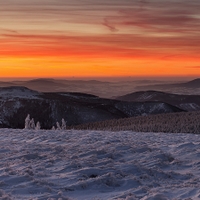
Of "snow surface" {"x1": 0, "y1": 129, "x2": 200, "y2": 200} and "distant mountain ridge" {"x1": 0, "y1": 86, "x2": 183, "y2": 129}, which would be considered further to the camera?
Result: "distant mountain ridge" {"x1": 0, "y1": 86, "x2": 183, "y2": 129}

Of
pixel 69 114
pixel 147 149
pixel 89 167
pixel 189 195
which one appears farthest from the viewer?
pixel 69 114

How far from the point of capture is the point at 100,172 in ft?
38.4

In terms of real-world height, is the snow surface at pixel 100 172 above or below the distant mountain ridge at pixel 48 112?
above

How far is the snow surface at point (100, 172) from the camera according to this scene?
977 cm

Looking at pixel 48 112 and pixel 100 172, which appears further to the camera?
pixel 48 112

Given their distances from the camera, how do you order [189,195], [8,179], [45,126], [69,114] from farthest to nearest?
[69,114] < [45,126] < [8,179] < [189,195]

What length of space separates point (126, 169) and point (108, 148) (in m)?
3.48

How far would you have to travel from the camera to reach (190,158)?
14414mm

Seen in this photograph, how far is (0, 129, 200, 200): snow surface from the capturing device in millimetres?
9766

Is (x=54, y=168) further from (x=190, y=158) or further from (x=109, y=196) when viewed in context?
(x=190, y=158)

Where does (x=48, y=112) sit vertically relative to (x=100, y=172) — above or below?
below

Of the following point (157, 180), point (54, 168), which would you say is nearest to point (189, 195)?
point (157, 180)

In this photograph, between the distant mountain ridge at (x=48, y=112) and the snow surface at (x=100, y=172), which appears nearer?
the snow surface at (x=100, y=172)

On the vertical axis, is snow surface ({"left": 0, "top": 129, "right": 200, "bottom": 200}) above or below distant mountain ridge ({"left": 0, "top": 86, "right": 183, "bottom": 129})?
above
